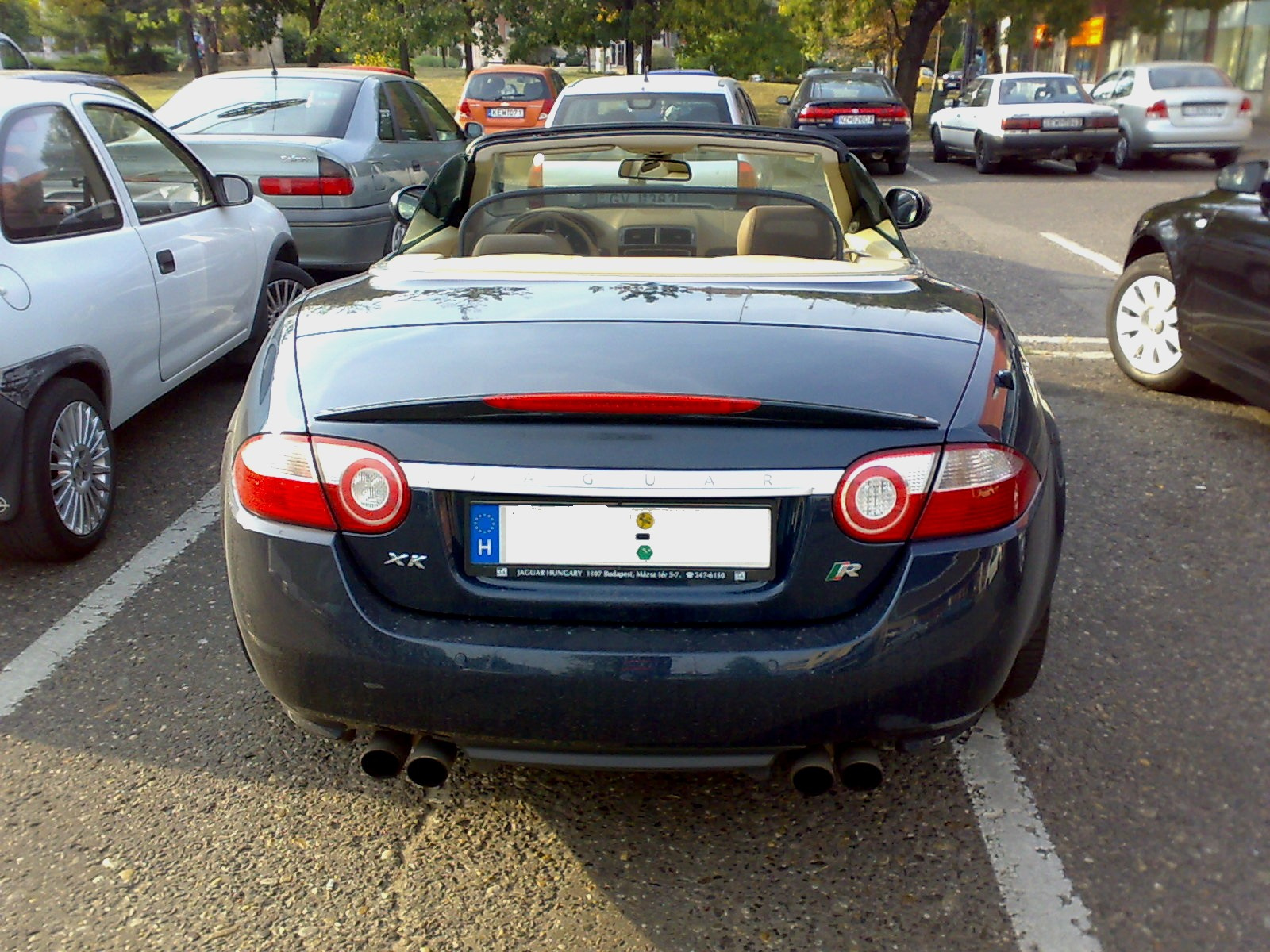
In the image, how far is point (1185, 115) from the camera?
18797 millimetres

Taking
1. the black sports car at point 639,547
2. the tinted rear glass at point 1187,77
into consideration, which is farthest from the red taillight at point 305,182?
the tinted rear glass at point 1187,77

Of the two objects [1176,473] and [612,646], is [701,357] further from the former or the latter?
[1176,473]

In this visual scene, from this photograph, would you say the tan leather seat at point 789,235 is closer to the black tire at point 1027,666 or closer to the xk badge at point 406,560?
the black tire at point 1027,666

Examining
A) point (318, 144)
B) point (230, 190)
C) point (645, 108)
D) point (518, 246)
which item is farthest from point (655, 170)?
point (645, 108)

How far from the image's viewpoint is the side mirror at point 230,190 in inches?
238

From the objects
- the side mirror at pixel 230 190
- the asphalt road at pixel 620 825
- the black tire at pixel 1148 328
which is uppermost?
the side mirror at pixel 230 190

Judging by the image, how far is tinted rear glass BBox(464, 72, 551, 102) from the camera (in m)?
21.4

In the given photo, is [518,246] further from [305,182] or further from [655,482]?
[305,182]

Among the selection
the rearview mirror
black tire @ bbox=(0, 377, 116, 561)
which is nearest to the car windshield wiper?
the rearview mirror

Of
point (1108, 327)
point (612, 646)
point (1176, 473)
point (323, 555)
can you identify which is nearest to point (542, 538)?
point (612, 646)

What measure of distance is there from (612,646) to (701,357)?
580 millimetres

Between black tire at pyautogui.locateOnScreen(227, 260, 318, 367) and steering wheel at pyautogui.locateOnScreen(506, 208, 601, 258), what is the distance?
274 centimetres

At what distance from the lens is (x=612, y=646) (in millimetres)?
2277

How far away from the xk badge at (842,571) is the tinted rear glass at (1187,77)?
1947cm
